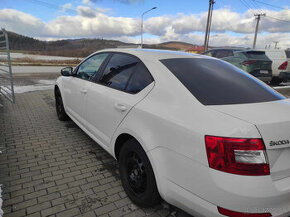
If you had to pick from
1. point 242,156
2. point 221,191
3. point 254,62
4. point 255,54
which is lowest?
point 221,191

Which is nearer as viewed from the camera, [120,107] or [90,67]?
[120,107]

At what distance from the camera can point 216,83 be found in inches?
83.0

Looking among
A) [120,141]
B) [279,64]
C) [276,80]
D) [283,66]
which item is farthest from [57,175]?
[276,80]

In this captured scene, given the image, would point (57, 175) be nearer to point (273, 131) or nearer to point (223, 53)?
point (273, 131)

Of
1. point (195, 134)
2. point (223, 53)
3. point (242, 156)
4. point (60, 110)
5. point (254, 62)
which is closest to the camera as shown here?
point (242, 156)

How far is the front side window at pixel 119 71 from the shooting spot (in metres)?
2.57

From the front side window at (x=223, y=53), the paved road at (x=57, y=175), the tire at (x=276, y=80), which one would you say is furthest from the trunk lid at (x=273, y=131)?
the tire at (x=276, y=80)

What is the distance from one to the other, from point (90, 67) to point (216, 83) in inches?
85.6

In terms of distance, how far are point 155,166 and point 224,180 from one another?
0.63 meters

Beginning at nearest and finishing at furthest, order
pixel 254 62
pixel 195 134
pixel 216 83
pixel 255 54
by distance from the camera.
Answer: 1. pixel 195 134
2. pixel 216 83
3. pixel 254 62
4. pixel 255 54

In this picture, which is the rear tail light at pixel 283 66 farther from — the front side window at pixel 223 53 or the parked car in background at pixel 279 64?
the front side window at pixel 223 53

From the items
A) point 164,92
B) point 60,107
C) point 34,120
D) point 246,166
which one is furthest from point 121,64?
point 34,120

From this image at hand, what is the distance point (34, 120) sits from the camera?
4.93 meters

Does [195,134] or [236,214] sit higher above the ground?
[195,134]
